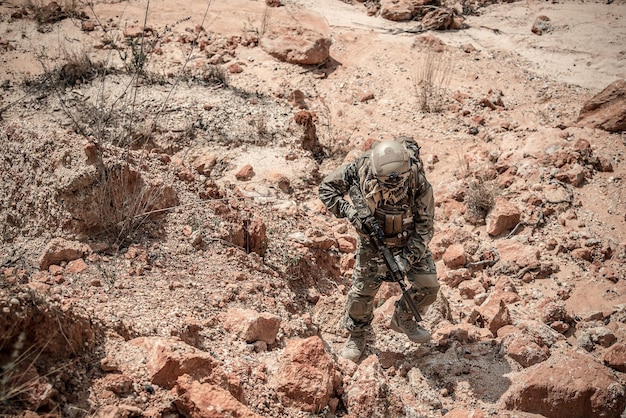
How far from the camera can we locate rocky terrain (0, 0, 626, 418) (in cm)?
278

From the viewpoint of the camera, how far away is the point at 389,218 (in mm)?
3643

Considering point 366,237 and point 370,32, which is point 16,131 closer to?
point 366,237

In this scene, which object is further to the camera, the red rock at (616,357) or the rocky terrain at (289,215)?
the red rock at (616,357)

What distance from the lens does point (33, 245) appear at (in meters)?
3.54

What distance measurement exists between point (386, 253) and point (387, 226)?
19 cm

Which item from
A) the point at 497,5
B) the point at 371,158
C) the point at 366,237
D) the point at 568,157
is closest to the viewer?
the point at 371,158

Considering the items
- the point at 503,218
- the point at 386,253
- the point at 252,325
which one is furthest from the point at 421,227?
the point at 503,218

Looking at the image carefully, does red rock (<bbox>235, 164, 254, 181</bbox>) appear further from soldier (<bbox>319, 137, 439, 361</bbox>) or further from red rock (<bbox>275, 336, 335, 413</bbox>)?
red rock (<bbox>275, 336, 335, 413</bbox>)

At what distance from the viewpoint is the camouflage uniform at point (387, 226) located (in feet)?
11.8

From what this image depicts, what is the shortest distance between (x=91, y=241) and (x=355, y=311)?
6.27ft

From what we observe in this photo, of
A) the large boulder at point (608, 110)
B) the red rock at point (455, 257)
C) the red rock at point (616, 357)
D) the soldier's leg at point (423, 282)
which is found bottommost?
the red rock at point (455, 257)

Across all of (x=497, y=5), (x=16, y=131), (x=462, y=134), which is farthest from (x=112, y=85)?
(x=497, y=5)

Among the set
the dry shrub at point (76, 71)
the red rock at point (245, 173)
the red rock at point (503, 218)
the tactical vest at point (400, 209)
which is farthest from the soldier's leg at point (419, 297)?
the dry shrub at point (76, 71)

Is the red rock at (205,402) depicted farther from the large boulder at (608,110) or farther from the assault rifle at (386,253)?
the large boulder at (608,110)
